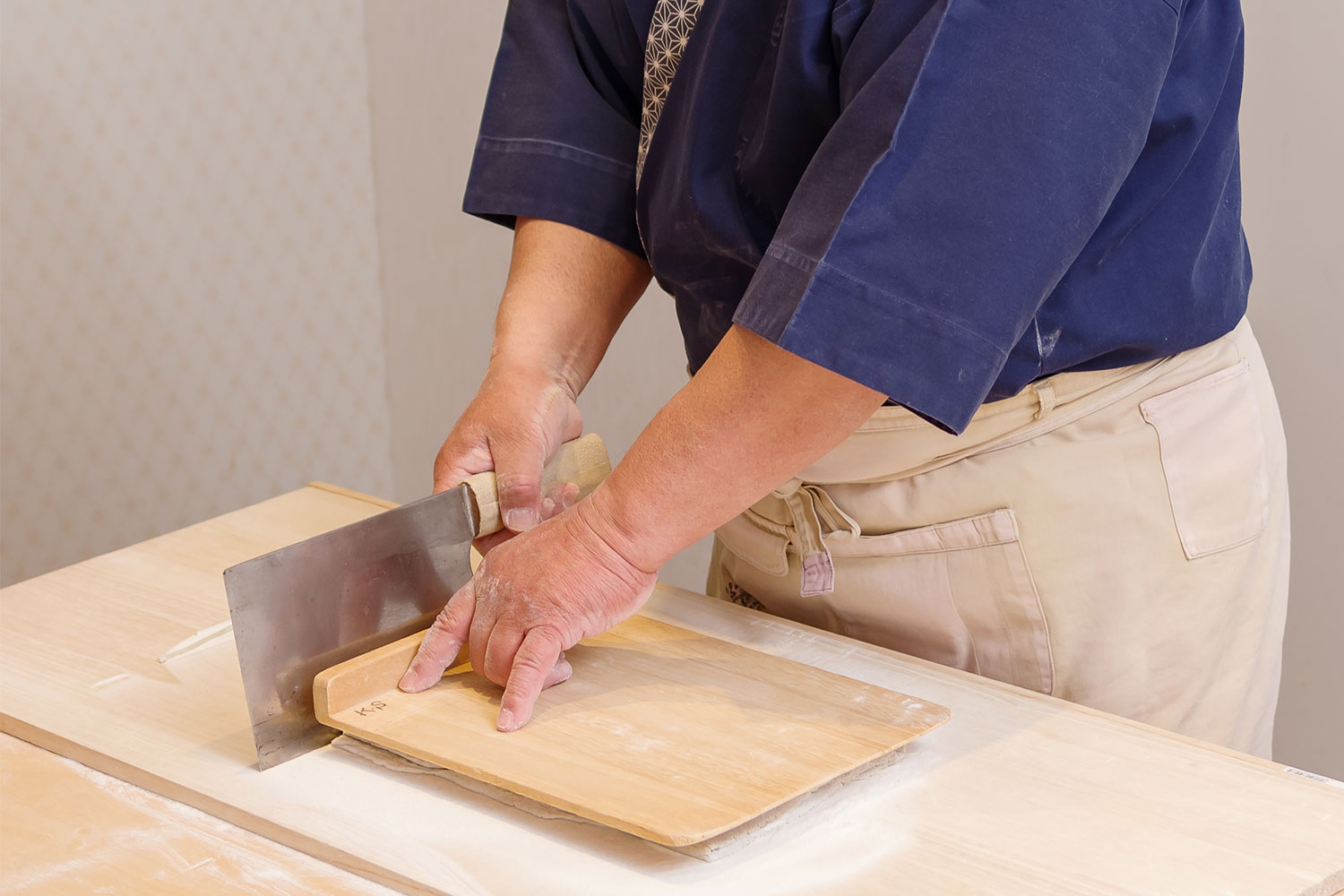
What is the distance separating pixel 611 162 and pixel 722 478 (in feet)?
1.44

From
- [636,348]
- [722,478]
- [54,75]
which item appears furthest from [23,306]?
[722,478]

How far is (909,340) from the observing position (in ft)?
2.38

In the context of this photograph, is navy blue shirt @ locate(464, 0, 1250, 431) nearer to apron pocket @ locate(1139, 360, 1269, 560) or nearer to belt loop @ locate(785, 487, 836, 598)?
apron pocket @ locate(1139, 360, 1269, 560)

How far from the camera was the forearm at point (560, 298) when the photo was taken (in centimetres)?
114

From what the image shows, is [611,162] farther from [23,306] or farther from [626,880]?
[23,306]

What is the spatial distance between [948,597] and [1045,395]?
0.18 m

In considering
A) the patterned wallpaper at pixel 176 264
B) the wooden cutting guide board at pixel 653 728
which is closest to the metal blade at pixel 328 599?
the wooden cutting guide board at pixel 653 728

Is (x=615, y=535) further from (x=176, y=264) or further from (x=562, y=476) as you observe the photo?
(x=176, y=264)

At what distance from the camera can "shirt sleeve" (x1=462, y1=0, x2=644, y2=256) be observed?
1.15 meters

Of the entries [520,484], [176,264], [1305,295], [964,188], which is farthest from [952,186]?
[176,264]

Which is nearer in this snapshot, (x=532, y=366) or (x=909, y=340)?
(x=909, y=340)

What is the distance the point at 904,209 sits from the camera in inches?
28.3

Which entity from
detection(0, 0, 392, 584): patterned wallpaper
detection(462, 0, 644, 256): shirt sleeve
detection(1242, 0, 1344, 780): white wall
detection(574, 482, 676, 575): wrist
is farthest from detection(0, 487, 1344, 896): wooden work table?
detection(0, 0, 392, 584): patterned wallpaper

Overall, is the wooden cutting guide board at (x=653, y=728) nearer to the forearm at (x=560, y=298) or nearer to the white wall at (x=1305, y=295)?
the forearm at (x=560, y=298)
